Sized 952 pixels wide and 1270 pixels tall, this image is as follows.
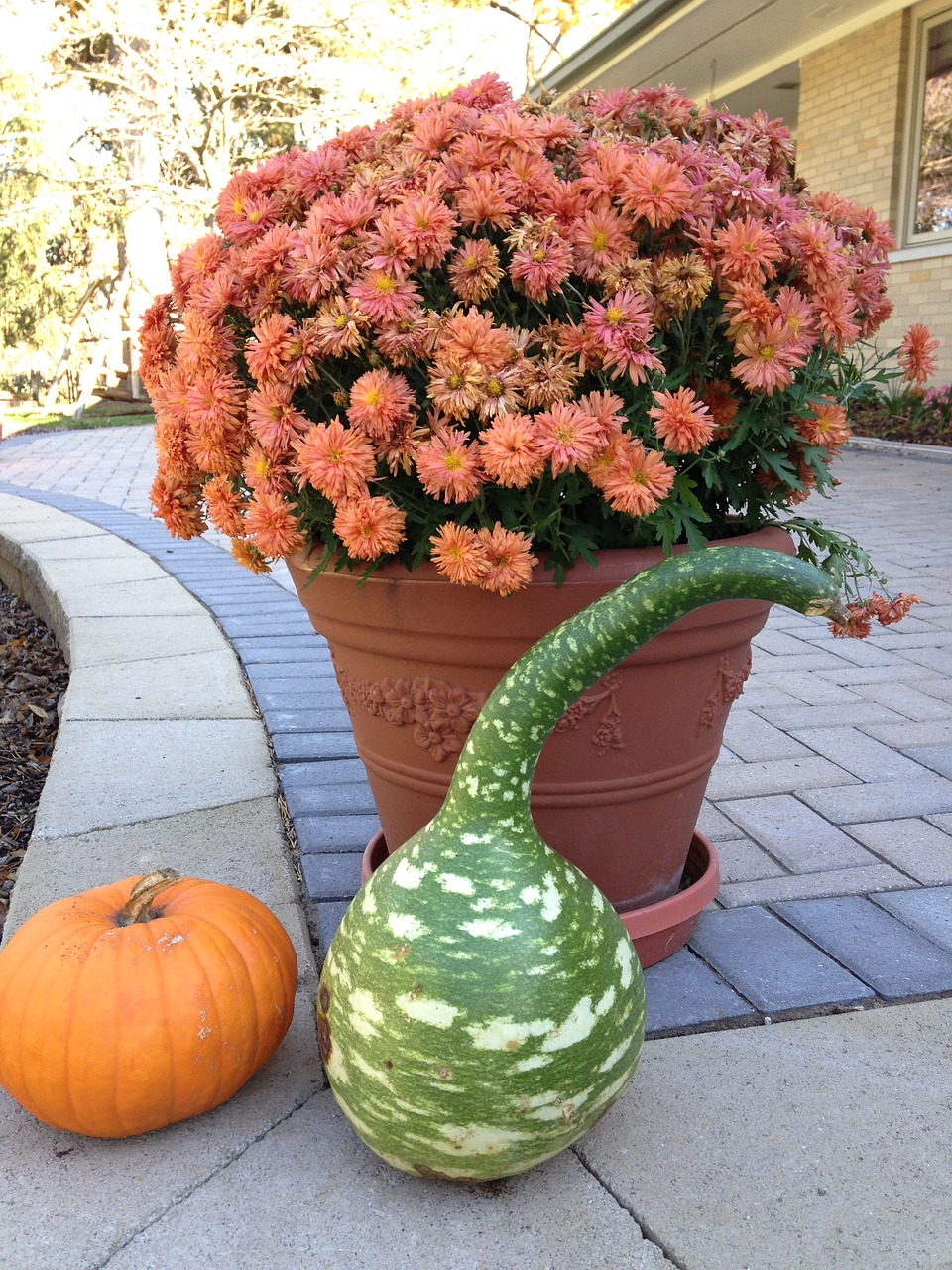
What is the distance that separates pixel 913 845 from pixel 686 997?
0.88 metres

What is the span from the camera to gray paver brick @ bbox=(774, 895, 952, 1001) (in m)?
1.88

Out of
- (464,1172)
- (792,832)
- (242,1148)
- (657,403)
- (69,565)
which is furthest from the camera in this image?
(69,565)

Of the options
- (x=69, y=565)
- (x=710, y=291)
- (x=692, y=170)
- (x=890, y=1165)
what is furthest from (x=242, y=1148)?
(x=69, y=565)

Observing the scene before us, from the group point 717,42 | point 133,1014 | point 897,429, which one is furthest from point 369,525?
point 717,42

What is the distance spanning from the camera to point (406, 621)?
1720 millimetres

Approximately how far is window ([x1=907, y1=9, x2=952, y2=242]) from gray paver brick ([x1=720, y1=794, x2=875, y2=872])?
28.2ft

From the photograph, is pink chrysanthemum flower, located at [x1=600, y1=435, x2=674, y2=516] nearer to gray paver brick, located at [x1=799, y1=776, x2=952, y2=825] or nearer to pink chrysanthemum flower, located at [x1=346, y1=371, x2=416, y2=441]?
pink chrysanthemum flower, located at [x1=346, y1=371, x2=416, y2=441]

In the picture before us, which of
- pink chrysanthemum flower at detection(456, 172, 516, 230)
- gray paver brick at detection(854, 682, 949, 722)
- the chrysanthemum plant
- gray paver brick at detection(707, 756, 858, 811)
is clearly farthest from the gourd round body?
gray paver brick at detection(854, 682, 949, 722)

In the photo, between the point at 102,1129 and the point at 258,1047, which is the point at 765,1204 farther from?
the point at 102,1129

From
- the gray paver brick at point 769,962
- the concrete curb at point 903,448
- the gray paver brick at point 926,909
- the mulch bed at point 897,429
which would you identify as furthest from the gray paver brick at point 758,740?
the mulch bed at point 897,429

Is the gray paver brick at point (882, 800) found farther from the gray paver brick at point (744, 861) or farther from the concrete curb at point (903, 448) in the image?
the concrete curb at point (903, 448)

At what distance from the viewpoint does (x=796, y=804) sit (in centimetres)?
267

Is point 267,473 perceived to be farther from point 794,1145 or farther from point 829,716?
point 829,716

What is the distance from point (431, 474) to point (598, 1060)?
806 millimetres
